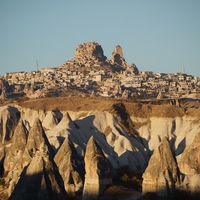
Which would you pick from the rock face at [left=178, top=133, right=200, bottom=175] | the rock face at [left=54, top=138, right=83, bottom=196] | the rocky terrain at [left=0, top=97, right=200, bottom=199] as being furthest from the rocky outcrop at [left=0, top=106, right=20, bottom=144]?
the rock face at [left=178, top=133, right=200, bottom=175]

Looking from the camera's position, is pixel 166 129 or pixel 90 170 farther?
pixel 166 129

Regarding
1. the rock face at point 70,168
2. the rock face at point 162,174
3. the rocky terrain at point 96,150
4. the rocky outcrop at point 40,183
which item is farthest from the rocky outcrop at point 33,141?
the rocky outcrop at point 40,183

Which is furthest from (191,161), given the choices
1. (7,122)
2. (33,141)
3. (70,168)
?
(7,122)

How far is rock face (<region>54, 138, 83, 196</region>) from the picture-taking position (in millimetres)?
59875

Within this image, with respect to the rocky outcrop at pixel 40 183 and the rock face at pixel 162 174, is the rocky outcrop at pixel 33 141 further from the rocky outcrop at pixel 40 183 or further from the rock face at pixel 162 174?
the rocky outcrop at pixel 40 183

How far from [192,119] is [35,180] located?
58524 mm

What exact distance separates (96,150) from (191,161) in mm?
7833

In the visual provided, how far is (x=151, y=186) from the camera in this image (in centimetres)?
5606

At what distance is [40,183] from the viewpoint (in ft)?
108

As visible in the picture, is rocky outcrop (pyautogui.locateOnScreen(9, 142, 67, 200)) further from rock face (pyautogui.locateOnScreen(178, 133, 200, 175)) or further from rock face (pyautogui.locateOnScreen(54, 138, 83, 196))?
rock face (pyautogui.locateOnScreen(178, 133, 200, 175))

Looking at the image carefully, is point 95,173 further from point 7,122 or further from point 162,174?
point 7,122

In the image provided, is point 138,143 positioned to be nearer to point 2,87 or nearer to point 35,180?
point 35,180

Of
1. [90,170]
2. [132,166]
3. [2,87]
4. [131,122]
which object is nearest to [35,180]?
[90,170]

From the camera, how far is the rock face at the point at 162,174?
55.4 m
